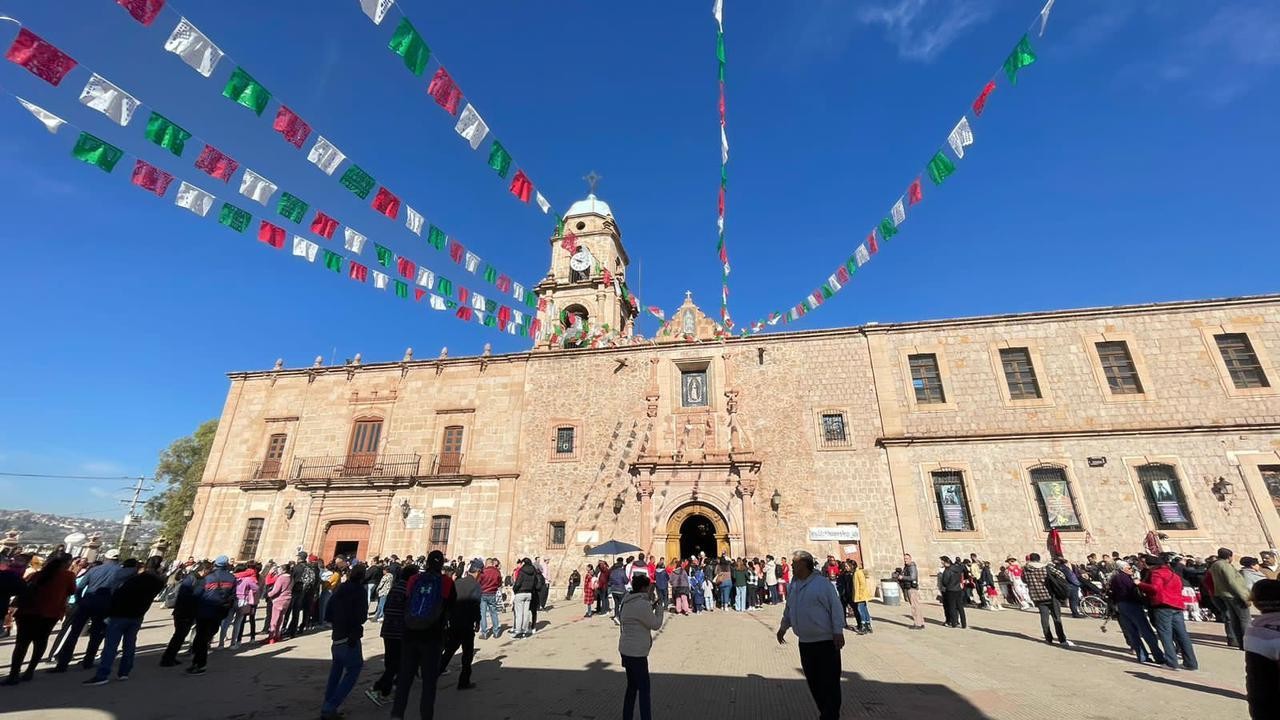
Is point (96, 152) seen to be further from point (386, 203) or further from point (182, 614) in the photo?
point (182, 614)

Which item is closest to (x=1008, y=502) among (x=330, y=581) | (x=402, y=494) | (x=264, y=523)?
(x=330, y=581)

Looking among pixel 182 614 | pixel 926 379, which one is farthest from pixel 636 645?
pixel 926 379

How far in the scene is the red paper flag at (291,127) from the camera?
779cm

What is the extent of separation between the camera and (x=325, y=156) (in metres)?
8.46

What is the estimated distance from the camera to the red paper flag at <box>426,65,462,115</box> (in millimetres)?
7777

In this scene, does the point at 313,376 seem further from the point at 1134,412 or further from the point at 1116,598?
the point at 1134,412

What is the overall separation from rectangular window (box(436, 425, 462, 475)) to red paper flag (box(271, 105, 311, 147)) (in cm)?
1279

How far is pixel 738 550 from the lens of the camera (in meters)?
16.0

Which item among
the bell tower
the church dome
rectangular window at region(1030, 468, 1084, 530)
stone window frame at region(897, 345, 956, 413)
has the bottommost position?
rectangular window at region(1030, 468, 1084, 530)

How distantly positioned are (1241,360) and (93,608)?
26479 millimetres

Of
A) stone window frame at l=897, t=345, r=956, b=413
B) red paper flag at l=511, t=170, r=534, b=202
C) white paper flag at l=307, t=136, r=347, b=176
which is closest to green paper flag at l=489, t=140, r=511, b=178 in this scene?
red paper flag at l=511, t=170, r=534, b=202

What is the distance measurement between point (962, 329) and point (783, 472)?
761cm

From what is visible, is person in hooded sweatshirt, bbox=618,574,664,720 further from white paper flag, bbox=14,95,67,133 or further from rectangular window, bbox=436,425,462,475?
rectangular window, bbox=436,425,462,475

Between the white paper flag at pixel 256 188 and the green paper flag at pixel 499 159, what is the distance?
3614mm
